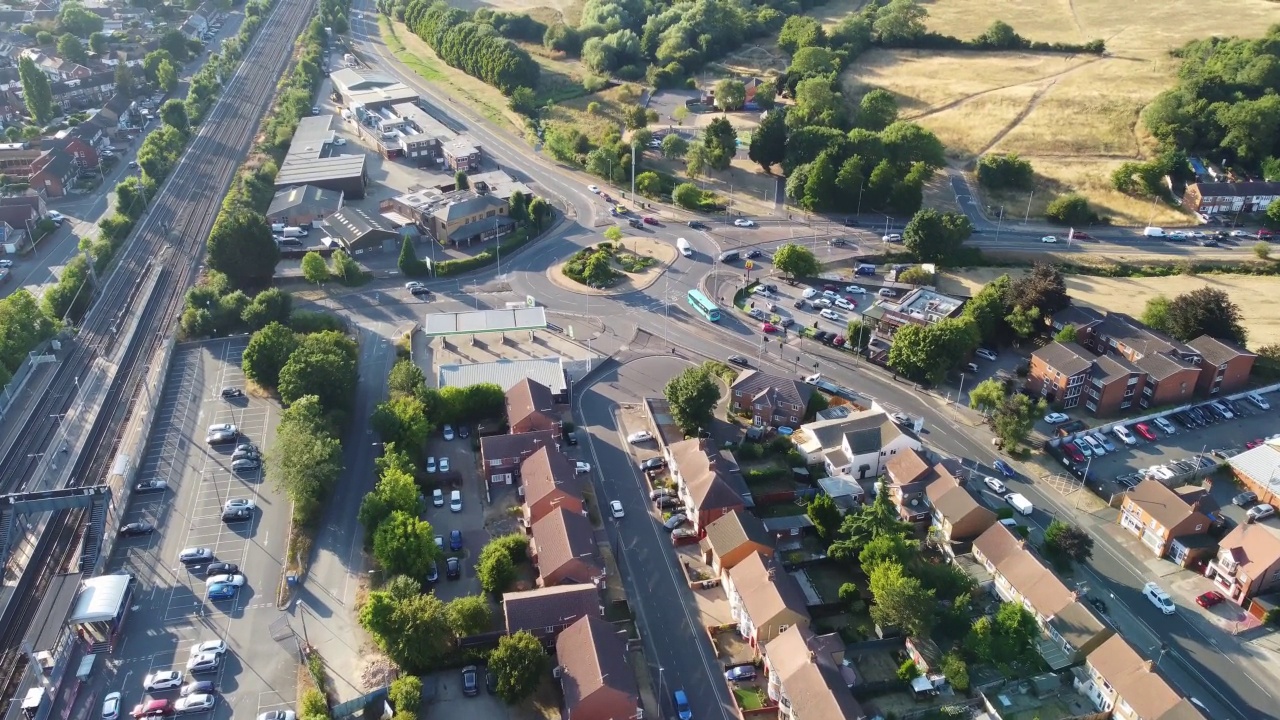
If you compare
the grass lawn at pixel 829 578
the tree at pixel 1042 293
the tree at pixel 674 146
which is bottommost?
the grass lawn at pixel 829 578

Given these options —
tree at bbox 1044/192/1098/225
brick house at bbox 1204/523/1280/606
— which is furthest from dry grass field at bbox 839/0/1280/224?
brick house at bbox 1204/523/1280/606

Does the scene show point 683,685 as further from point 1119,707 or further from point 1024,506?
point 1024,506

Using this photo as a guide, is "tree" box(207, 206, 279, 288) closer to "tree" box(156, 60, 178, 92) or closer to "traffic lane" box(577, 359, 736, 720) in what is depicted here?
"traffic lane" box(577, 359, 736, 720)

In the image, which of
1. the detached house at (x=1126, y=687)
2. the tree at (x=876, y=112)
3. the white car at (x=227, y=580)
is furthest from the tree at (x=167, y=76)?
the detached house at (x=1126, y=687)

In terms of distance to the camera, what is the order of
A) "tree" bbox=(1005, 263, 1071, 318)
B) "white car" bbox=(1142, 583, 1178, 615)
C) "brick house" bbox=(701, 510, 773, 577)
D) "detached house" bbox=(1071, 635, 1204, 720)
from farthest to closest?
"tree" bbox=(1005, 263, 1071, 318) → "brick house" bbox=(701, 510, 773, 577) → "white car" bbox=(1142, 583, 1178, 615) → "detached house" bbox=(1071, 635, 1204, 720)

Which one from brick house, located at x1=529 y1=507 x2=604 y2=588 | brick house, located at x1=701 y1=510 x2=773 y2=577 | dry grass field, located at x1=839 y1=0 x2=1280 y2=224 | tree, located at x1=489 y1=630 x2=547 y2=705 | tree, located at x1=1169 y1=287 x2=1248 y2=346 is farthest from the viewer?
dry grass field, located at x1=839 y1=0 x2=1280 y2=224

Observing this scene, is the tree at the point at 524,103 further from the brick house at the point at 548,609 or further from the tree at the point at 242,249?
the brick house at the point at 548,609
